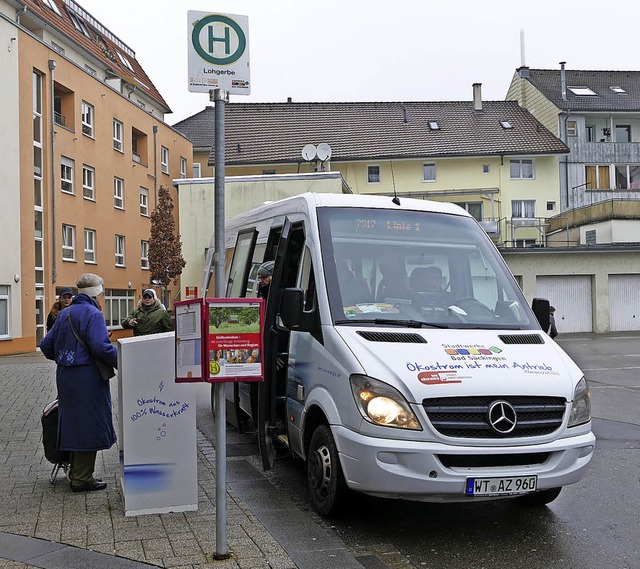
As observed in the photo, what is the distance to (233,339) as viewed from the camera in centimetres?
466

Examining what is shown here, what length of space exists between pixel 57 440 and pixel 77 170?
100 feet

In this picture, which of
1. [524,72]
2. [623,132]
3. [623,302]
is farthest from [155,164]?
[623,132]

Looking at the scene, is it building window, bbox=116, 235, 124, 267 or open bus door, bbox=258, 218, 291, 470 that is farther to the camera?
building window, bbox=116, 235, 124, 267

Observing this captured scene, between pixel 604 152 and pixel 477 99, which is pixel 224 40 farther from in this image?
pixel 477 99

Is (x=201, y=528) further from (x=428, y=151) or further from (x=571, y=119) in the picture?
(x=571, y=119)

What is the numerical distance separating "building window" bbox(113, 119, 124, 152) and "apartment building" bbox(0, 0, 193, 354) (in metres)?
0.07

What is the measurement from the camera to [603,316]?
3525cm

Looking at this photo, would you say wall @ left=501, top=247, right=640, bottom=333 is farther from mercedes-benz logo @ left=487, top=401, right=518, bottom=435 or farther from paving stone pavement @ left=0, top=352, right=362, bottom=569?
mercedes-benz logo @ left=487, top=401, right=518, bottom=435

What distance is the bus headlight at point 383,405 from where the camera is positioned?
16.8 ft

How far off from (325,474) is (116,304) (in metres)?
34.8

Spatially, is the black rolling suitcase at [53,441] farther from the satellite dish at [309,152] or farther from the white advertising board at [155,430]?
the satellite dish at [309,152]

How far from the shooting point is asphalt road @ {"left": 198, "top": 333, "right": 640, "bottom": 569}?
16.4ft

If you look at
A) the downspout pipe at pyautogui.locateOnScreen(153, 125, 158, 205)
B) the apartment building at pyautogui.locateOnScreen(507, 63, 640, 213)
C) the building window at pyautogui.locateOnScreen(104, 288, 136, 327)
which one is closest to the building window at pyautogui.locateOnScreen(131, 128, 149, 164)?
the downspout pipe at pyautogui.locateOnScreen(153, 125, 158, 205)

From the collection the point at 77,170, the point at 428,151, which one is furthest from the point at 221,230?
the point at 428,151
